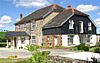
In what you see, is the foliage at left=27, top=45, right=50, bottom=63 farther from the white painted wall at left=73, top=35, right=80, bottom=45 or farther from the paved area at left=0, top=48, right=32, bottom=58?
the white painted wall at left=73, top=35, right=80, bottom=45

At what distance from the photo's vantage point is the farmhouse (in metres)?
49.6

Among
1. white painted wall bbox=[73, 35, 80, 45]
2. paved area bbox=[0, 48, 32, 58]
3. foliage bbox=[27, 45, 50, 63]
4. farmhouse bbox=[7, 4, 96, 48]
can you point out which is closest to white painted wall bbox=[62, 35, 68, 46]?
farmhouse bbox=[7, 4, 96, 48]

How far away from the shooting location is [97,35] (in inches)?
2237

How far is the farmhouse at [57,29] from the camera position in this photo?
1954 inches

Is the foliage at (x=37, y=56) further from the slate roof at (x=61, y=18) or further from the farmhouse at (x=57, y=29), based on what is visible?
the slate roof at (x=61, y=18)

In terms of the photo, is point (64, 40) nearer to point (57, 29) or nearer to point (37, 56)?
point (57, 29)

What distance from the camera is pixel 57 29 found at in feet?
164

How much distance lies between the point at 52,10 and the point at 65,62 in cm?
3594

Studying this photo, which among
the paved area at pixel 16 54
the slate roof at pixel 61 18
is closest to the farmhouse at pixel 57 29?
the slate roof at pixel 61 18

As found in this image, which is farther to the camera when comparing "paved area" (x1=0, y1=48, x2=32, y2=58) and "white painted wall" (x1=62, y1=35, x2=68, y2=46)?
"white painted wall" (x1=62, y1=35, x2=68, y2=46)

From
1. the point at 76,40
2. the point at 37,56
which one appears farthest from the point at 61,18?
the point at 37,56

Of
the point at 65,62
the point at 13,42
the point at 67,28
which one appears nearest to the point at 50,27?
the point at 67,28

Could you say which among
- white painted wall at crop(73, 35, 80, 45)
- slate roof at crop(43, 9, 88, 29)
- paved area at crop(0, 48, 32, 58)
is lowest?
paved area at crop(0, 48, 32, 58)

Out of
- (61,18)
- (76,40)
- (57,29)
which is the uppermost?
(61,18)
